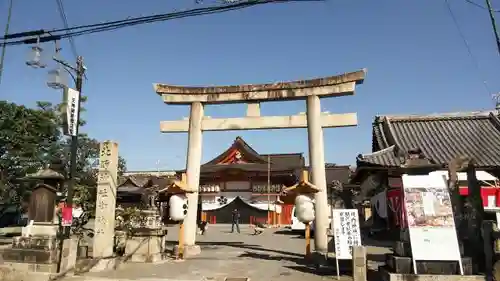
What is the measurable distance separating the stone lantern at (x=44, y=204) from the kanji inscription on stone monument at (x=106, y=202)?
1.28m

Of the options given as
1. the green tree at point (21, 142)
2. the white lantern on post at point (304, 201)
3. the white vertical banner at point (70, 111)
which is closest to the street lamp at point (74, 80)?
the white vertical banner at point (70, 111)

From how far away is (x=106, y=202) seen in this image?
1215cm

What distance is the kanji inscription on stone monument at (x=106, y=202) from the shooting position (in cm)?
1179

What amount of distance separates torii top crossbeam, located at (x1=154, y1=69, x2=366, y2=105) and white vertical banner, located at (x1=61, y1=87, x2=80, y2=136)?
3.97m

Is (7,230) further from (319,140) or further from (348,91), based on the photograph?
(348,91)

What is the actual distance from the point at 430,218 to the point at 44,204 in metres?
11.2

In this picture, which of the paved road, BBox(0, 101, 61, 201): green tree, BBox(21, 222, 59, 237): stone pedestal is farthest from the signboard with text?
BBox(0, 101, 61, 201): green tree

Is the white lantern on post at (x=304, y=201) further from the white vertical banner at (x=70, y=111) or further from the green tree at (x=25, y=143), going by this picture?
the green tree at (x=25, y=143)

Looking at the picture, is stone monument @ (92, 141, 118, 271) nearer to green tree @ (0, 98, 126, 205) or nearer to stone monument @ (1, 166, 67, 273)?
stone monument @ (1, 166, 67, 273)

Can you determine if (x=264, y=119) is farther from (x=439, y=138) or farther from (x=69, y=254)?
(x=439, y=138)

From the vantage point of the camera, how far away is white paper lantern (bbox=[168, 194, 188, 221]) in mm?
13562

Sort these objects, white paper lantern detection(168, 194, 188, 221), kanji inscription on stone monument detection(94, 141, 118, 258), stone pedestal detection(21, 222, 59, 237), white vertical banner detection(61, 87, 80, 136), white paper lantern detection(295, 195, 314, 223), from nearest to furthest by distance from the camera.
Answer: stone pedestal detection(21, 222, 59, 237), kanji inscription on stone monument detection(94, 141, 118, 258), white vertical banner detection(61, 87, 80, 136), white paper lantern detection(295, 195, 314, 223), white paper lantern detection(168, 194, 188, 221)

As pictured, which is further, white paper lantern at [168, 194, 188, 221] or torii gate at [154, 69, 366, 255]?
torii gate at [154, 69, 366, 255]

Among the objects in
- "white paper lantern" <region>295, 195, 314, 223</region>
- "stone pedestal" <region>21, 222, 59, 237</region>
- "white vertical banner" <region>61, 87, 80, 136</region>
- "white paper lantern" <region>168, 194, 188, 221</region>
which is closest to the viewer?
"stone pedestal" <region>21, 222, 59, 237</region>
